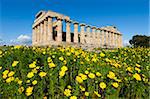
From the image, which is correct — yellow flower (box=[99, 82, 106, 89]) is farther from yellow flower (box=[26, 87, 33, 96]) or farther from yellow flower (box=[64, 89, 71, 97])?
yellow flower (box=[26, 87, 33, 96])

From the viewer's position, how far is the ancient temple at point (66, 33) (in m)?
47.6

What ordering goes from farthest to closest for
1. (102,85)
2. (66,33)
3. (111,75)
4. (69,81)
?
(66,33) → (69,81) → (111,75) → (102,85)

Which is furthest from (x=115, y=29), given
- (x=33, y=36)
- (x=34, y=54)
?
(x=34, y=54)

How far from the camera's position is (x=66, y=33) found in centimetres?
5153

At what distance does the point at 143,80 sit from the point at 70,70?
1886mm

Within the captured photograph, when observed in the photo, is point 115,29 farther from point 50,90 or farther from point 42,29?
point 50,90

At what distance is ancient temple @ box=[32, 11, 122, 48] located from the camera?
156ft

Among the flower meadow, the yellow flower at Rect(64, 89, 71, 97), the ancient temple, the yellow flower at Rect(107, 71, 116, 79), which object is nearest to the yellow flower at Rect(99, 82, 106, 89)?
the flower meadow

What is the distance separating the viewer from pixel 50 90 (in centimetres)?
576

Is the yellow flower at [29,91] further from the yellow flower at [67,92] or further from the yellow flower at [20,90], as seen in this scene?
the yellow flower at [67,92]

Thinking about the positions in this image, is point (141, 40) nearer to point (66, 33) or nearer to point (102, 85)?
point (66, 33)

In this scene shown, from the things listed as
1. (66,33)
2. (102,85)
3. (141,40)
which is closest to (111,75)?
(102,85)

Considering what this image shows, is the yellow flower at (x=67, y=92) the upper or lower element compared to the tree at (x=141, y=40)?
lower

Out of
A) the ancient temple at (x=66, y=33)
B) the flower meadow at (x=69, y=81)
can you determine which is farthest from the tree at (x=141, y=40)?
the flower meadow at (x=69, y=81)
